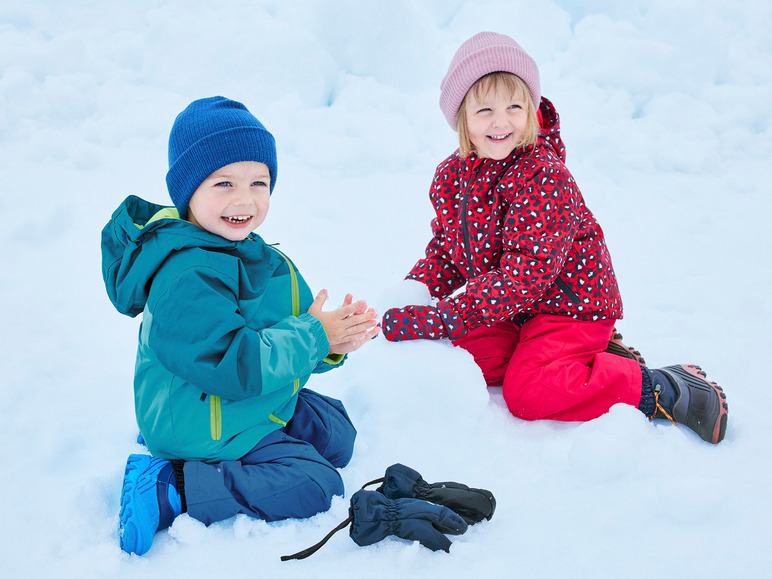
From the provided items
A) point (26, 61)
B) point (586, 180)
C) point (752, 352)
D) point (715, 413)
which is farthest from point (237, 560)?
point (26, 61)

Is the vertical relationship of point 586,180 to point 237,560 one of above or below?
above

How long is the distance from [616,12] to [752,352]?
435 cm

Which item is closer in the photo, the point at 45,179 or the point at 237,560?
the point at 237,560

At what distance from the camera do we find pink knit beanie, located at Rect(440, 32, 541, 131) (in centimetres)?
178

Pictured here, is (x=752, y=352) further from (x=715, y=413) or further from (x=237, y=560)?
(x=237, y=560)

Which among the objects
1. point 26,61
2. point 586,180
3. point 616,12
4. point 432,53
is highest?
point 616,12

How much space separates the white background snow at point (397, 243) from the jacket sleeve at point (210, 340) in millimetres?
328

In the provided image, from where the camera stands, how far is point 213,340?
1.30m

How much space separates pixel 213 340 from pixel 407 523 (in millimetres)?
569

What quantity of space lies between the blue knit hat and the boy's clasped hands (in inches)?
16.2

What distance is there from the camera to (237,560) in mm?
1279

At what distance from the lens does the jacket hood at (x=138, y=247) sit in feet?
4.44

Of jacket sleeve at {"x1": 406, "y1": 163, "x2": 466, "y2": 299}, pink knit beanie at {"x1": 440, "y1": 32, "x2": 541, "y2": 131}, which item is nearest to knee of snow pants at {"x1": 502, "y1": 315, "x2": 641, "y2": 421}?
jacket sleeve at {"x1": 406, "y1": 163, "x2": 466, "y2": 299}

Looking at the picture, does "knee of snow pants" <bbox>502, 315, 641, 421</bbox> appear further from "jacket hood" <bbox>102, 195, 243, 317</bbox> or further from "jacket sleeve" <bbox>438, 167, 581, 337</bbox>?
"jacket hood" <bbox>102, 195, 243, 317</bbox>
